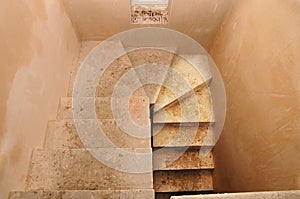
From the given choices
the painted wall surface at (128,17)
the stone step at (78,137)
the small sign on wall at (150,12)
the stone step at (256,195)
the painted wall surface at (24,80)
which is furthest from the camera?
the small sign on wall at (150,12)

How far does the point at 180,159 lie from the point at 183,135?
0.79ft

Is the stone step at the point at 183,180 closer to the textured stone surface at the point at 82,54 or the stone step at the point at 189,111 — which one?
the stone step at the point at 189,111

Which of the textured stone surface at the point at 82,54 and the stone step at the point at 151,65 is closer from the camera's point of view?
the textured stone surface at the point at 82,54

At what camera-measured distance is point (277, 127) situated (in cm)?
128

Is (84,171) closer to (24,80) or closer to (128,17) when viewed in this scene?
(24,80)

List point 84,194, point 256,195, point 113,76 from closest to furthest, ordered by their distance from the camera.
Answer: point 256,195, point 84,194, point 113,76

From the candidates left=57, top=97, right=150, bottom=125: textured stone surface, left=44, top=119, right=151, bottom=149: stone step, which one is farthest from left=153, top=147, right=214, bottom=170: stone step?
left=44, top=119, right=151, bottom=149: stone step

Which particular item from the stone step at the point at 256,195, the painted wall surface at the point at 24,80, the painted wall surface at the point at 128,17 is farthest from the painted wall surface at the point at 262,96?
the painted wall surface at the point at 24,80

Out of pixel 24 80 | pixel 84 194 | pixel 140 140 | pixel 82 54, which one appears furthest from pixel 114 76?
pixel 84 194

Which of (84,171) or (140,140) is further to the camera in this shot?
(140,140)

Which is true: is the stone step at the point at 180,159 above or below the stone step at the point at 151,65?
below

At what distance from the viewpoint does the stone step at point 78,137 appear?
4.71 ft

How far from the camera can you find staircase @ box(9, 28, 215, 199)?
47.1 inches

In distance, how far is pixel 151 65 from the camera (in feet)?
8.51
